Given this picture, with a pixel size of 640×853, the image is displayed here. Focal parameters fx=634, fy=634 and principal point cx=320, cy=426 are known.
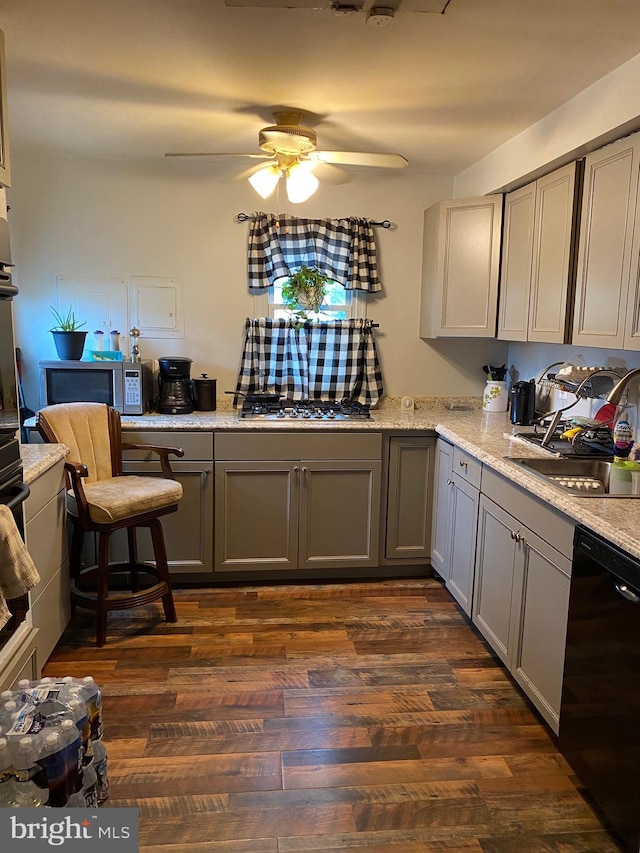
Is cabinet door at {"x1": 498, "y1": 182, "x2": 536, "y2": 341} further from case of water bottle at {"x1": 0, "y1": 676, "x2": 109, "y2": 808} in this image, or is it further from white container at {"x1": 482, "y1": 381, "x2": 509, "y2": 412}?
case of water bottle at {"x1": 0, "y1": 676, "x2": 109, "y2": 808}

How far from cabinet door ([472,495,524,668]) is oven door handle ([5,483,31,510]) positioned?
5.79ft

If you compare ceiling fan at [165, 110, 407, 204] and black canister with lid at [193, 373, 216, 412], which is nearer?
ceiling fan at [165, 110, 407, 204]

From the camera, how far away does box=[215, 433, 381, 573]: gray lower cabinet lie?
3.43 m

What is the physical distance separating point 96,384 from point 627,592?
111 inches

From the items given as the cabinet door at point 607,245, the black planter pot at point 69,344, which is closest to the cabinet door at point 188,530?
the black planter pot at point 69,344

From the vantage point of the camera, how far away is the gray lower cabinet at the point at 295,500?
3434 mm

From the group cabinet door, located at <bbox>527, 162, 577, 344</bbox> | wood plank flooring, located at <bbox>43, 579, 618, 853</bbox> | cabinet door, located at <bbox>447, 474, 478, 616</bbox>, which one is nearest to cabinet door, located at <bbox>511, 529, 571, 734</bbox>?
wood plank flooring, located at <bbox>43, 579, 618, 853</bbox>

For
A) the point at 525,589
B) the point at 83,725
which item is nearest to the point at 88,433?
the point at 83,725

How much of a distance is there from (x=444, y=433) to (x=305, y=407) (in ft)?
3.16

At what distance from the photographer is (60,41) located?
7.19 feet

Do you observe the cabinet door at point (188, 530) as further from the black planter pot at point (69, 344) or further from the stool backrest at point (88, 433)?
the black planter pot at point (69, 344)

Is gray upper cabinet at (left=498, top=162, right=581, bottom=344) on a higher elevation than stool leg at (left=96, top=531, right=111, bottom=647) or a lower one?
higher

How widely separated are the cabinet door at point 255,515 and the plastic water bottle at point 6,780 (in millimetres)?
1863

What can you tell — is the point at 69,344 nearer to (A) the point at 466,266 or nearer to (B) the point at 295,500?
(B) the point at 295,500
